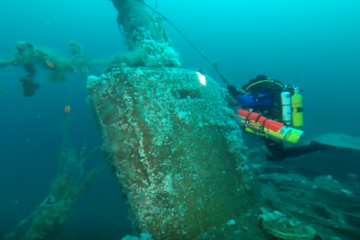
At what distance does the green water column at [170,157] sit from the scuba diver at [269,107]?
0.65m

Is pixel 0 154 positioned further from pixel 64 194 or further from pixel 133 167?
pixel 133 167

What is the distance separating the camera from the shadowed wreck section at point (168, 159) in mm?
2713

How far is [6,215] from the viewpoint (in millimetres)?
10344

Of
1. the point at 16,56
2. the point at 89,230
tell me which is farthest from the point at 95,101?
the point at 89,230

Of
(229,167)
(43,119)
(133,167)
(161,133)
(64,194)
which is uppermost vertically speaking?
(43,119)

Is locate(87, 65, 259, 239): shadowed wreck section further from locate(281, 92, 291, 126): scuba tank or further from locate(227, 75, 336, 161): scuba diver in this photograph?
locate(281, 92, 291, 126): scuba tank

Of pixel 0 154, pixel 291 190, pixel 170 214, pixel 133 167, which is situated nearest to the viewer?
pixel 170 214

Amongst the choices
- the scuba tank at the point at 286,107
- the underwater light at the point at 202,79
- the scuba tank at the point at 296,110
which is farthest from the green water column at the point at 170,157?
the scuba tank at the point at 296,110

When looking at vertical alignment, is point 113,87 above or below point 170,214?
above

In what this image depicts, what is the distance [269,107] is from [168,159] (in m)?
2.55

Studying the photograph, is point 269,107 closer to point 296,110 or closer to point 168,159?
point 296,110

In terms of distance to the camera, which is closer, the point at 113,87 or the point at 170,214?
the point at 170,214

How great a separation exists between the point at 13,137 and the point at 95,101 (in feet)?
70.7

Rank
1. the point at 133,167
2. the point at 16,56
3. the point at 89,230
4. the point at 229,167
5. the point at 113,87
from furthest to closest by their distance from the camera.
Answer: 1. the point at 89,230
2. the point at 16,56
3. the point at 229,167
4. the point at 113,87
5. the point at 133,167
